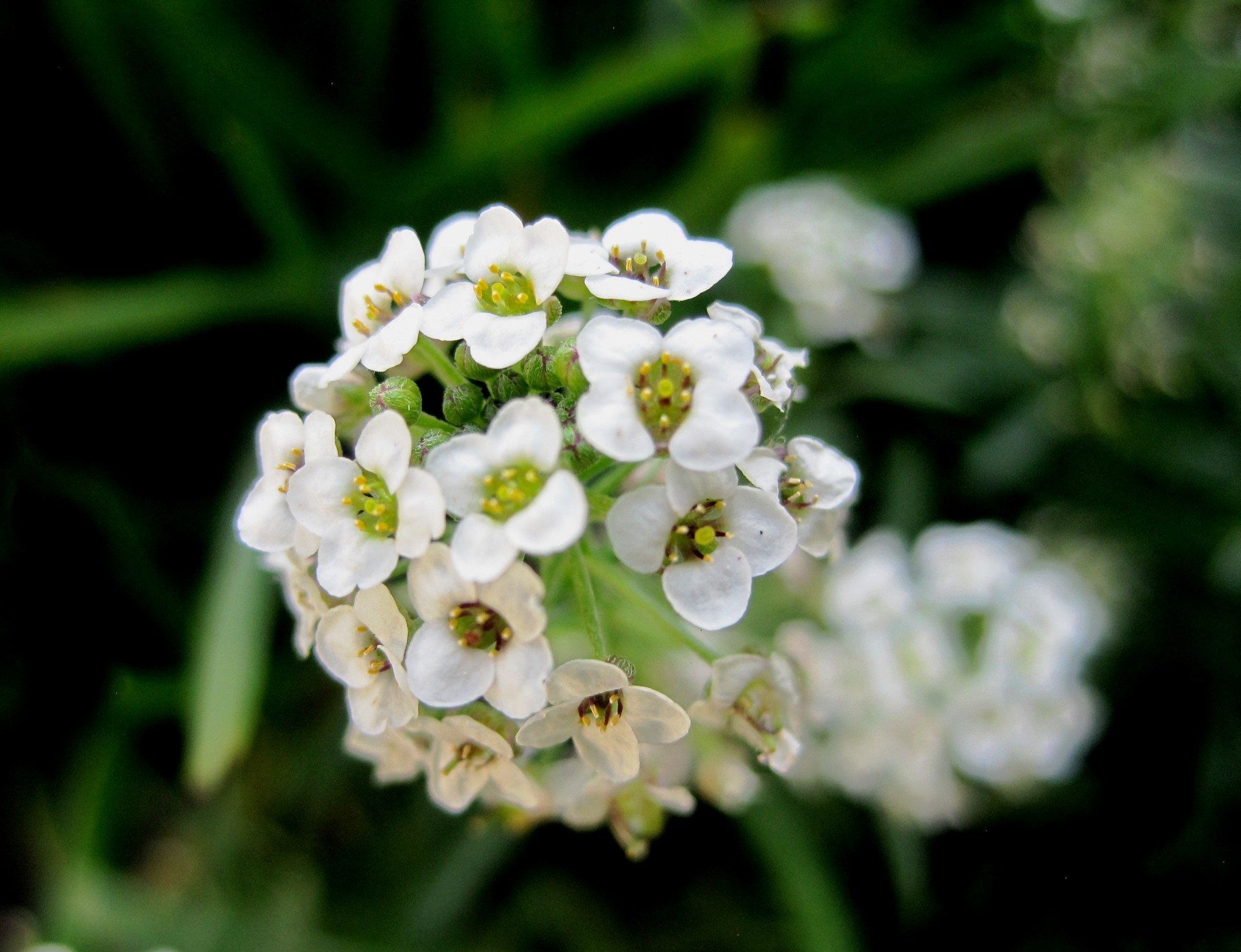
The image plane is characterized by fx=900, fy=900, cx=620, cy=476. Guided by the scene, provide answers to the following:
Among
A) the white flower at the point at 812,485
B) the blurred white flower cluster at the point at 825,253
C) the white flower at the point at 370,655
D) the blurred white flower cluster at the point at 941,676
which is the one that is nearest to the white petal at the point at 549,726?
the white flower at the point at 370,655

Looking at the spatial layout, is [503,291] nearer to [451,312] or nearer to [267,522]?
[451,312]

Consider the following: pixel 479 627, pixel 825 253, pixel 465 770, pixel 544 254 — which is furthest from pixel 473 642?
pixel 825 253

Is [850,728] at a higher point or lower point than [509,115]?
lower

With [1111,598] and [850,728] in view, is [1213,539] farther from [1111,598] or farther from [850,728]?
[850,728]

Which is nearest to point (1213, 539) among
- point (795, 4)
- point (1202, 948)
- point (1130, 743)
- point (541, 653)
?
point (1130, 743)

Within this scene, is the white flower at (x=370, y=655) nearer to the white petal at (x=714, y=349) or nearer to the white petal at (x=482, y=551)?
the white petal at (x=482, y=551)

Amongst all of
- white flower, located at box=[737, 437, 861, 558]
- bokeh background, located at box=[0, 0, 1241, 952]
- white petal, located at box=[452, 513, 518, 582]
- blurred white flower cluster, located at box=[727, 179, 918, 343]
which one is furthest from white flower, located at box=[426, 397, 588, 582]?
blurred white flower cluster, located at box=[727, 179, 918, 343]

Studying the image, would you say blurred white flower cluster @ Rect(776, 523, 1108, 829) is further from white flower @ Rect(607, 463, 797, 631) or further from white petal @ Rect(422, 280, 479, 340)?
white petal @ Rect(422, 280, 479, 340)
